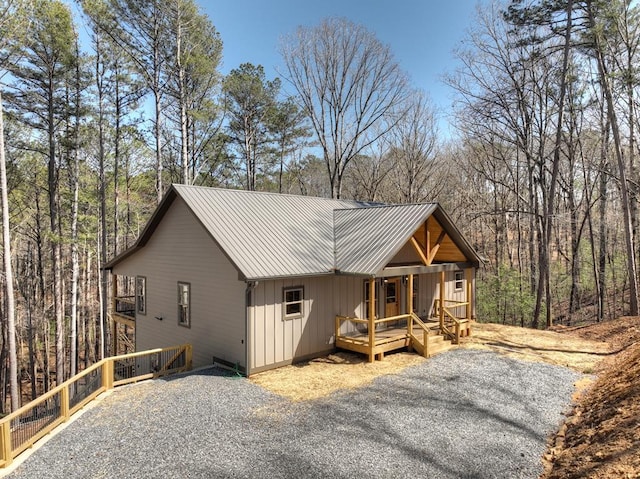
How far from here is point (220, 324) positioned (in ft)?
34.1

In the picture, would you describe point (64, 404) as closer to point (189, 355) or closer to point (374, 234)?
point (189, 355)

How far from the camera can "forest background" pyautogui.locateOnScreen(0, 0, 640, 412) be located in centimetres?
1625

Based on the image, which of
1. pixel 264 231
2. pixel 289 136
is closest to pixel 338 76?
pixel 289 136

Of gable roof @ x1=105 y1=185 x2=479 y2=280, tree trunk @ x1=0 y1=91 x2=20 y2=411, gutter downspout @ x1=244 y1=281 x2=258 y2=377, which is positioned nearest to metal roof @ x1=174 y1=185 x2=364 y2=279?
gable roof @ x1=105 y1=185 x2=479 y2=280

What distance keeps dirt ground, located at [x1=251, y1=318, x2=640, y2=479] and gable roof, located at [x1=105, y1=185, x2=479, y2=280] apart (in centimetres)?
246

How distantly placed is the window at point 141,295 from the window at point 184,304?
2.54m

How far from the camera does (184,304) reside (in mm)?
11883

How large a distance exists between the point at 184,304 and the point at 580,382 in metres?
10.6

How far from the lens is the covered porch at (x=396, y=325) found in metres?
10.7

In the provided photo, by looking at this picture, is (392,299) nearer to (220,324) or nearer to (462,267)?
(462,267)

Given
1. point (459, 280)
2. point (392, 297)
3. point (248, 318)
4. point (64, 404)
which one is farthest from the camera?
point (459, 280)

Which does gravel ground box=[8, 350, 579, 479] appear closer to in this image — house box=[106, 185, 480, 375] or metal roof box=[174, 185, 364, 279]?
house box=[106, 185, 480, 375]

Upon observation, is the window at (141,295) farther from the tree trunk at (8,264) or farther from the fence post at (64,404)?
the fence post at (64,404)

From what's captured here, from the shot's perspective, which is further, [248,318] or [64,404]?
[248,318]
